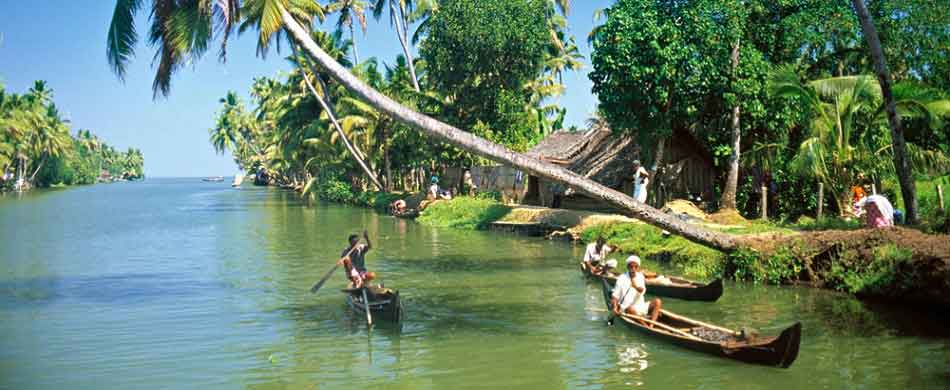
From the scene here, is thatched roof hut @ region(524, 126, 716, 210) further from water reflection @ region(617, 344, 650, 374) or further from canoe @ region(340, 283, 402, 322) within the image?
water reflection @ region(617, 344, 650, 374)

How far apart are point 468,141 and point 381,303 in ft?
9.54

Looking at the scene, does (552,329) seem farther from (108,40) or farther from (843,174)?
(843,174)

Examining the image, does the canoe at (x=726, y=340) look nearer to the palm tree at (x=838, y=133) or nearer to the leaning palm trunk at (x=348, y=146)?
the palm tree at (x=838, y=133)

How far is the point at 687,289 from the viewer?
13.9 m

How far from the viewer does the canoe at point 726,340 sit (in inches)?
364

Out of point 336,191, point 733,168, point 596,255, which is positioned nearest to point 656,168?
point 733,168

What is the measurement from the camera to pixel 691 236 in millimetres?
12867

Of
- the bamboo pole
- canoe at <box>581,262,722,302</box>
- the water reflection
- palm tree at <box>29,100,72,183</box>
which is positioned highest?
palm tree at <box>29,100,72,183</box>

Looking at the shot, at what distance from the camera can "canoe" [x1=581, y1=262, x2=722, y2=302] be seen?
13.6 meters

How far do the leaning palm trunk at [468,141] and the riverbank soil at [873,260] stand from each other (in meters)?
4.02

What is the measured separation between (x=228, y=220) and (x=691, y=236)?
28407mm

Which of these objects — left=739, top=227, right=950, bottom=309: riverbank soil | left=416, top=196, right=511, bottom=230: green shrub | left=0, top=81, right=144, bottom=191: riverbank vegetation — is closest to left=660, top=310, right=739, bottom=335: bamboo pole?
left=739, top=227, right=950, bottom=309: riverbank soil

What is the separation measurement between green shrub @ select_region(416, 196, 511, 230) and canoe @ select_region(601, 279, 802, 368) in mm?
17336

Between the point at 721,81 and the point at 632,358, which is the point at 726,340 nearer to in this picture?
the point at 632,358
